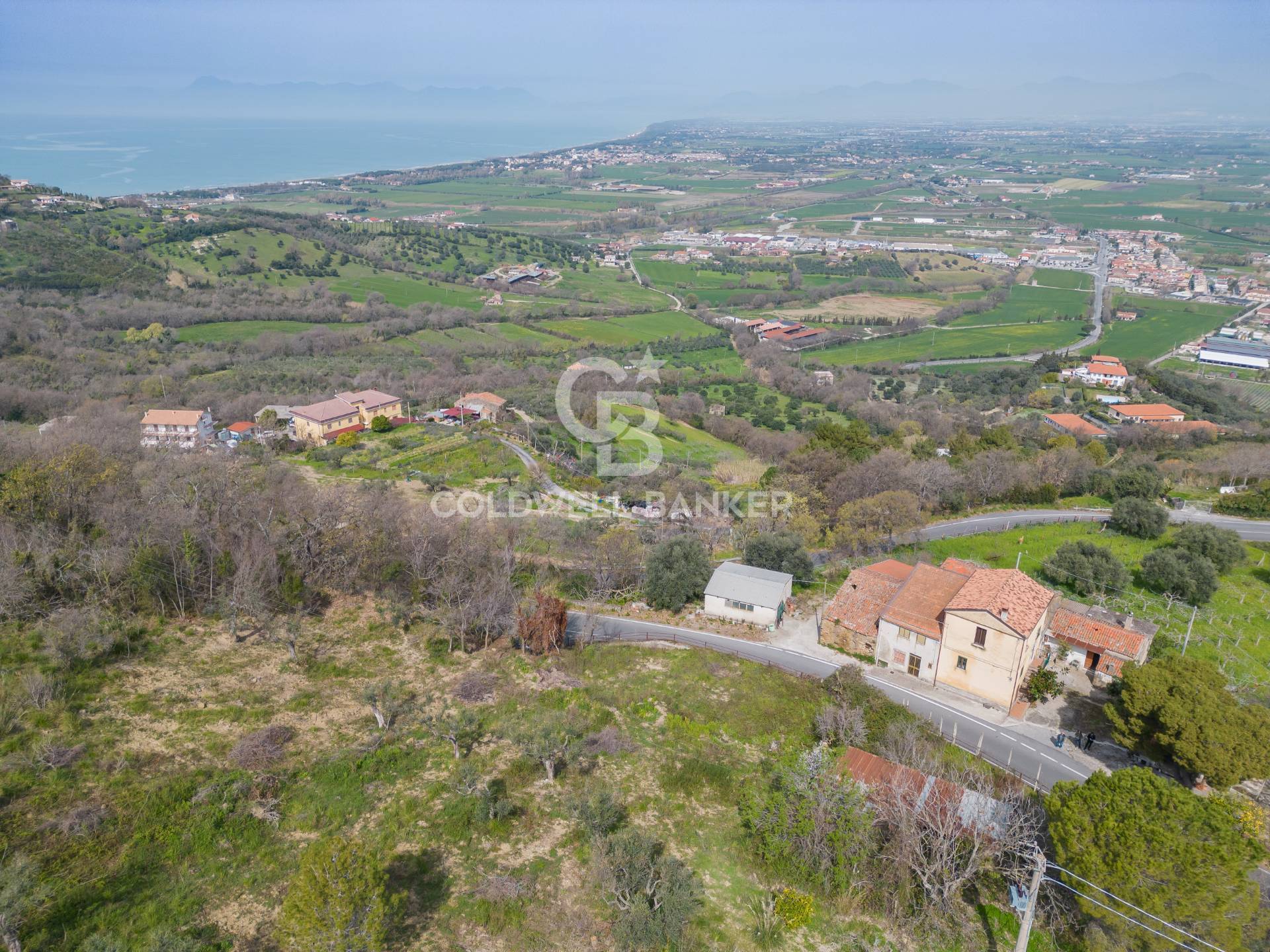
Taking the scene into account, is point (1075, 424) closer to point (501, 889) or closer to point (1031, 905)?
point (1031, 905)

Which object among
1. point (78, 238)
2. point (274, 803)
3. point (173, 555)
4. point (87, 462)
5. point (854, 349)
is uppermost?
→ point (78, 238)

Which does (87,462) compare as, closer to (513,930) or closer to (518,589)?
(518,589)

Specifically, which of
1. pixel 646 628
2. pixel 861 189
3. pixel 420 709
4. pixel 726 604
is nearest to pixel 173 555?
pixel 420 709

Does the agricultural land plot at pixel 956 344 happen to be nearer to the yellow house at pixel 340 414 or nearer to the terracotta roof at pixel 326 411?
the yellow house at pixel 340 414

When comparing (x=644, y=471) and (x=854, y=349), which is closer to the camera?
(x=644, y=471)

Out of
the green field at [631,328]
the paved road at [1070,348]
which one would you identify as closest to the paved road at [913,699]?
the green field at [631,328]

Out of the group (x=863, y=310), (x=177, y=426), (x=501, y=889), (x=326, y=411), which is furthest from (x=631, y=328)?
(x=501, y=889)

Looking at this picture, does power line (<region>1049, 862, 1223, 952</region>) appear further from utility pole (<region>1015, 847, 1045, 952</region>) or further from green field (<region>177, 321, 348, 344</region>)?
green field (<region>177, 321, 348, 344</region>)
